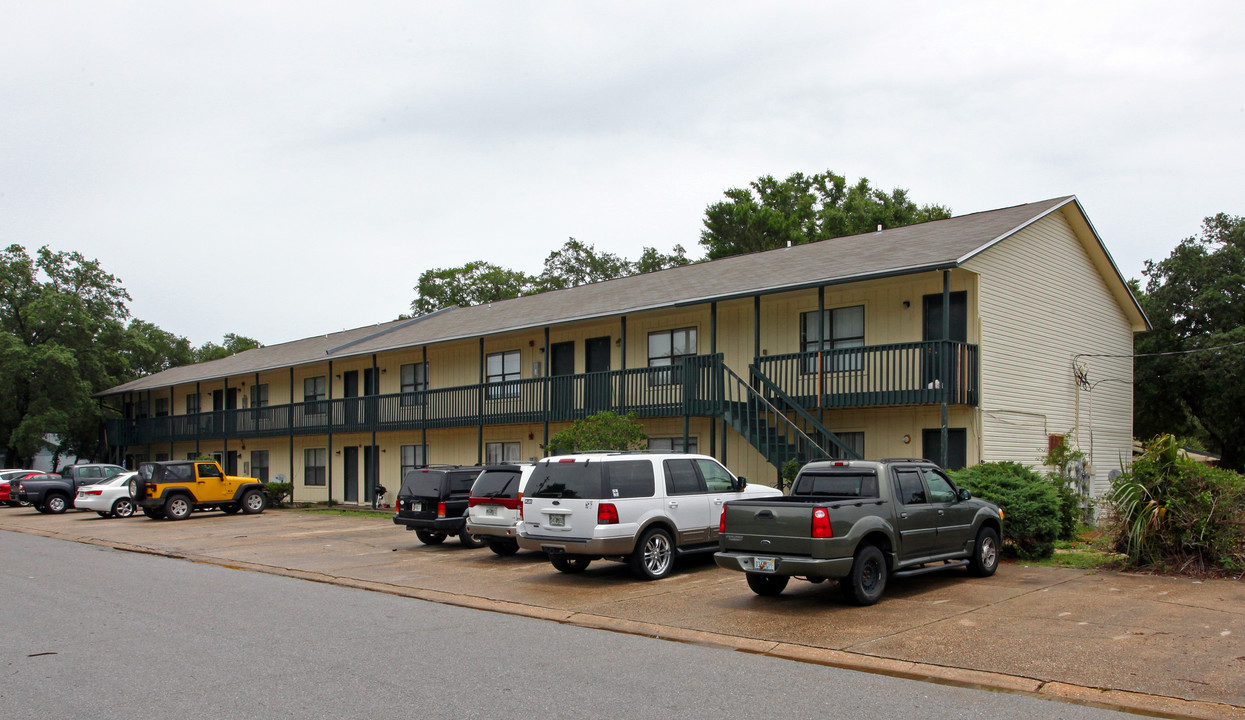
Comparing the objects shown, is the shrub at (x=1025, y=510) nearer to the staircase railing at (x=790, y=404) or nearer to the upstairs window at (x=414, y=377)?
the staircase railing at (x=790, y=404)

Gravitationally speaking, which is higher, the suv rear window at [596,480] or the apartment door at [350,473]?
the suv rear window at [596,480]

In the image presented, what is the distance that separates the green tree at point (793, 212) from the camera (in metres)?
43.3

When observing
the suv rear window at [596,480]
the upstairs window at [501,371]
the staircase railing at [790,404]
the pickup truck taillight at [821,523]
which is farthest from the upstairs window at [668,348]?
the pickup truck taillight at [821,523]

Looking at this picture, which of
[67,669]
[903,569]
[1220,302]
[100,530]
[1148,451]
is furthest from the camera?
[1220,302]

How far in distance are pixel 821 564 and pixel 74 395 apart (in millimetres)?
47236

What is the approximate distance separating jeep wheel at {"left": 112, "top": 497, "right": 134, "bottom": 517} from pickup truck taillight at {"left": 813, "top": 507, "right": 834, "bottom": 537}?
24.8 metres

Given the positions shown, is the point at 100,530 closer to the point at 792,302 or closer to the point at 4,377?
the point at 792,302

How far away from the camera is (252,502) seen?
29000mm

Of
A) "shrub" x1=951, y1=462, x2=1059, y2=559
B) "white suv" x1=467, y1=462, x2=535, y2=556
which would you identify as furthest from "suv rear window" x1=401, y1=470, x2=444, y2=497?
"shrub" x1=951, y1=462, x2=1059, y2=559

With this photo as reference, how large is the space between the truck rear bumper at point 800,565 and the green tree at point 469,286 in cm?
5060

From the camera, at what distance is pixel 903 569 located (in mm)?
10898

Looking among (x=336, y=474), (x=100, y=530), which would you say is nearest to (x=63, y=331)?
(x=336, y=474)

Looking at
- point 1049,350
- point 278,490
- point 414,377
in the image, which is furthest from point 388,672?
point 278,490

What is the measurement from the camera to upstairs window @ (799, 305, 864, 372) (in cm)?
2009
